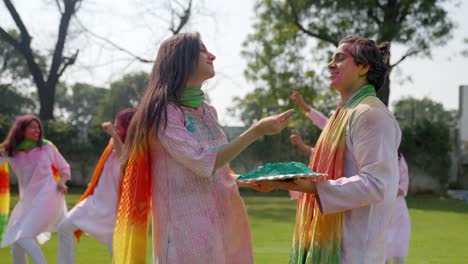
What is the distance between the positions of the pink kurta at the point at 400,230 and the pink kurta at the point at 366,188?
4742mm

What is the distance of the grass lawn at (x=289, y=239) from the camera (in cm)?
980

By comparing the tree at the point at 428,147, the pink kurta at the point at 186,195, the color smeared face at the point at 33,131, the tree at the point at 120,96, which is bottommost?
the pink kurta at the point at 186,195

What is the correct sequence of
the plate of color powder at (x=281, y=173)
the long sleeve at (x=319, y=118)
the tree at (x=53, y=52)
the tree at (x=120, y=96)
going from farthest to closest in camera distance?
the tree at (x=120, y=96) → the tree at (x=53, y=52) → the long sleeve at (x=319, y=118) → the plate of color powder at (x=281, y=173)

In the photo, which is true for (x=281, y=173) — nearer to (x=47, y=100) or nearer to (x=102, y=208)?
(x=102, y=208)

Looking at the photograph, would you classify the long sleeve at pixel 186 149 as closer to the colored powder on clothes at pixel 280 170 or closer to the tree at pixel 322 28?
the colored powder on clothes at pixel 280 170

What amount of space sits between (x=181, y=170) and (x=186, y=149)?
0.18 metres

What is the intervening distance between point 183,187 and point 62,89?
3020 inches

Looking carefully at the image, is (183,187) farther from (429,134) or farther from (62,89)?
(62,89)

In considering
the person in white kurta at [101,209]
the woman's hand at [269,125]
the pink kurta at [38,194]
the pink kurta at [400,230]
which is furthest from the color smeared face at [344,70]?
the pink kurta at [38,194]

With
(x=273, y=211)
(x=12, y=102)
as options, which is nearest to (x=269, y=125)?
(x=273, y=211)

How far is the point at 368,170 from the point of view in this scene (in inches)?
131

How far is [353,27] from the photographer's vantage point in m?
30.2

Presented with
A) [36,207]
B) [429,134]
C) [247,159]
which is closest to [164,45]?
[36,207]

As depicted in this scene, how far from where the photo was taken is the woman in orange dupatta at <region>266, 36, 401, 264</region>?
3357mm
